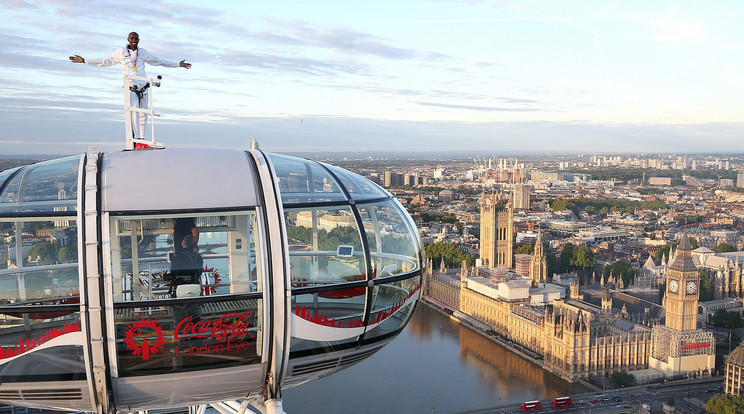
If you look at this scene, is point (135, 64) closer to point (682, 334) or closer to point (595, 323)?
point (682, 334)

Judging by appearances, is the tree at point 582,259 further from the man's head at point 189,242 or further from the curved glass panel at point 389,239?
the man's head at point 189,242

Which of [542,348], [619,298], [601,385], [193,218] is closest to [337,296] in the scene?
[193,218]

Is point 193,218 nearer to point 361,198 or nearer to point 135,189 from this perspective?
point 135,189

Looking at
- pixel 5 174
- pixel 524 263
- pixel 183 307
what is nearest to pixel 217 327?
pixel 183 307

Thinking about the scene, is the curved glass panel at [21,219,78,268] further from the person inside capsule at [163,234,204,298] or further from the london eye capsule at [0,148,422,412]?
the person inside capsule at [163,234,204,298]

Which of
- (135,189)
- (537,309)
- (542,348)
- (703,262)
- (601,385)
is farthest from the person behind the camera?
(703,262)

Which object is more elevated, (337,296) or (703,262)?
(337,296)

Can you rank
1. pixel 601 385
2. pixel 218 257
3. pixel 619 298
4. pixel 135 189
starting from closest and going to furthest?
pixel 135 189
pixel 218 257
pixel 601 385
pixel 619 298
